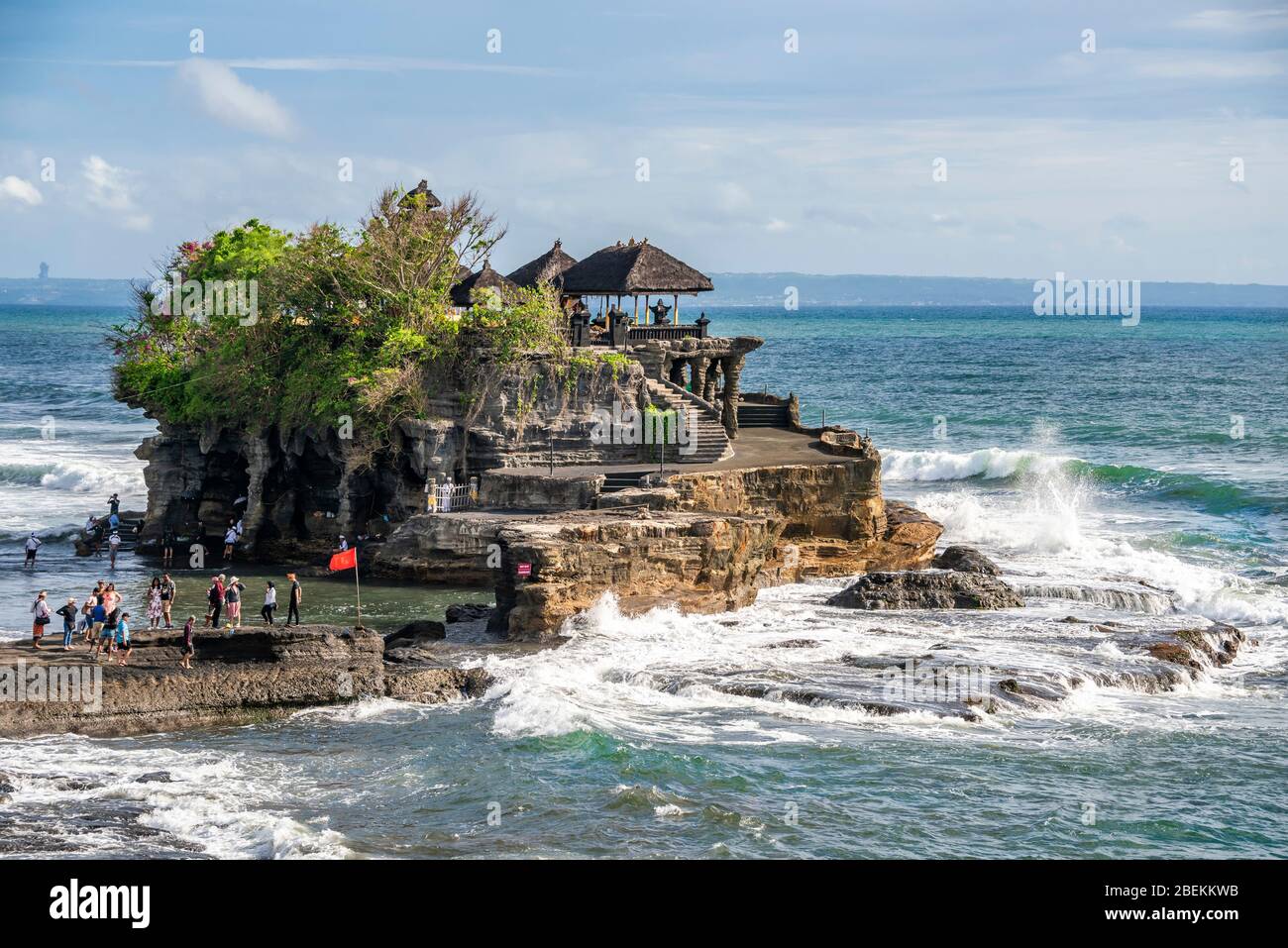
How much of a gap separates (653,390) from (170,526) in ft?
44.4

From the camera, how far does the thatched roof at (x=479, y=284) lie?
40.8m

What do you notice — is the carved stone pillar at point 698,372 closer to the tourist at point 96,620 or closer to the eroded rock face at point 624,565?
the eroded rock face at point 624,565

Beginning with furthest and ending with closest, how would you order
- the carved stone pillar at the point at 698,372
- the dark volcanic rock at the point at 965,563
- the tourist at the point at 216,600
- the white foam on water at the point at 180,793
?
the carved stone pillar at the point at 698,372
the dark volcanic rock at the point at 965,563
the tourist at the point at 216,600
the white foam on water at the point at 180,793

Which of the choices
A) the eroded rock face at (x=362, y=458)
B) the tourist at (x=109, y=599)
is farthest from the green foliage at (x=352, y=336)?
the tourist at (x=109, y=599)

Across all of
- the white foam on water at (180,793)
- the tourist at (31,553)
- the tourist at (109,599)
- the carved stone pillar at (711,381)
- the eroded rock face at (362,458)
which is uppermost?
the carved stone pillar at (711,381)

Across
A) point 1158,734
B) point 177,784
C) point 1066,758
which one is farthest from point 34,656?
point 1158,734

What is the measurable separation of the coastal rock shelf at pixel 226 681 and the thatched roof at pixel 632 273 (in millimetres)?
16876

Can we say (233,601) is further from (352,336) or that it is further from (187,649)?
(352,336)

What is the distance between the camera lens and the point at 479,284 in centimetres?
4122

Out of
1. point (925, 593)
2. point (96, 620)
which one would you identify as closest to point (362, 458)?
point (96, 620)

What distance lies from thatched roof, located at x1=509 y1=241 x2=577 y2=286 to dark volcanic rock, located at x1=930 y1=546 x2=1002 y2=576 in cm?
1336

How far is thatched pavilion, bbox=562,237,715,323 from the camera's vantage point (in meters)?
39.9

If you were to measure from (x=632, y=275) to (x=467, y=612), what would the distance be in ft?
42.4
